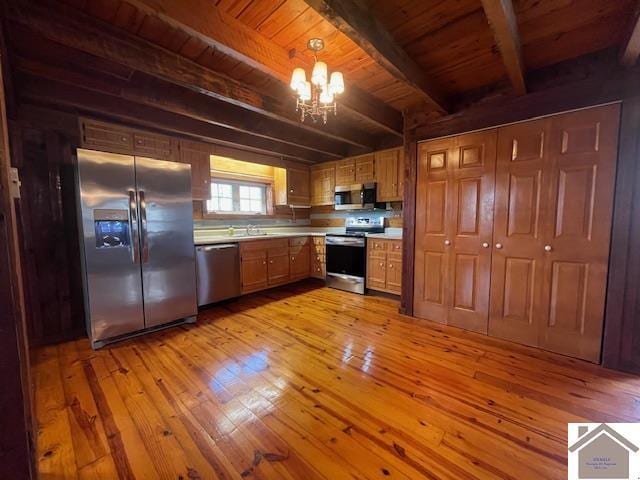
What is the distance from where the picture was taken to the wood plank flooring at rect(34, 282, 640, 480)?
1.29 meters

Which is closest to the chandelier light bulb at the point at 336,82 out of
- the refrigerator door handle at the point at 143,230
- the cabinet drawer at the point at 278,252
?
the refrigerator door handle at the point at 143,230

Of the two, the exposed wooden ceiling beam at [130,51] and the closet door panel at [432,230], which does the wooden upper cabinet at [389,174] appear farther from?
the exposed wooden ceiling beam at [130,51]

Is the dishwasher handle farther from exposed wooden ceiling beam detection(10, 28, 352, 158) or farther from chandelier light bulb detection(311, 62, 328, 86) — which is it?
chandelier light bulb detection(311, 62, 328, 86)

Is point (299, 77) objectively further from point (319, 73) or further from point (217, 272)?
point (217, 272)

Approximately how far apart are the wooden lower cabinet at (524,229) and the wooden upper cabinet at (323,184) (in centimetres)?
200

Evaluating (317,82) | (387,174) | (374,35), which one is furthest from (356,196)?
(374,35)

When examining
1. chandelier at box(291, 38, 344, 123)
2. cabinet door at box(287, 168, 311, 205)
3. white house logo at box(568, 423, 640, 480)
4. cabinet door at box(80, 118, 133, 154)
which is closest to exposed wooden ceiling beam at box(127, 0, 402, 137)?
chandelier at box(291, 38, 344, 123)

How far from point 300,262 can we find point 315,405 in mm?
3065

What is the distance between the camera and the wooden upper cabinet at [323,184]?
4.77m

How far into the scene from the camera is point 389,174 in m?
4.00

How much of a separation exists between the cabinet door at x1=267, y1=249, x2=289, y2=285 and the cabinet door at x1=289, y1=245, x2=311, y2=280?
134 mm

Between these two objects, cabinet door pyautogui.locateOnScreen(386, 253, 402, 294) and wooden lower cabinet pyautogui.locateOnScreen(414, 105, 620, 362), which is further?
cabinet door pyautogui.locateOnScreen(386, 253, 402, 294)

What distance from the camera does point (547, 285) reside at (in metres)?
2.31

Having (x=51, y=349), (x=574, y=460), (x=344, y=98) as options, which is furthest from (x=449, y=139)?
(x=51, y=349)
